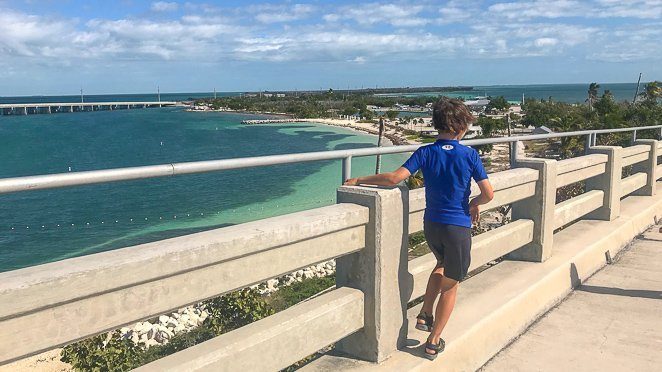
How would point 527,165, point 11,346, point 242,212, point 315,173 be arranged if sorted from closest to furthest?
point 11,346
point 527,165
point 242,212
point 315,173

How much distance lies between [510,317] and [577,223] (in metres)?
3.47

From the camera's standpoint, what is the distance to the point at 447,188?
3.60 meters

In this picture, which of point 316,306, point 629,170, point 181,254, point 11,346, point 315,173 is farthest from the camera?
point 315,173

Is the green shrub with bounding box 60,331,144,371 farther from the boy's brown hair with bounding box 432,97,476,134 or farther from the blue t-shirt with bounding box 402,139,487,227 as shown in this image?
the boy's brown hair with bounding box 432,97,476,134

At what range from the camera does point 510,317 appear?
4.68 metres

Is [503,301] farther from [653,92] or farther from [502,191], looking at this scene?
[653,92]

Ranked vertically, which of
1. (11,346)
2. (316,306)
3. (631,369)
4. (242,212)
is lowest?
(242,212)

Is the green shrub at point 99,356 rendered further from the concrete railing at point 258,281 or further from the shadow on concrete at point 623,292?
the concrete railing at point 258,281

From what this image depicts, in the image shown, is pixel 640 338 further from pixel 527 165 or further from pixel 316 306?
pixel 316 306

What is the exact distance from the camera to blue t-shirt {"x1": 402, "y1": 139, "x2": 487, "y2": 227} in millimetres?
3562

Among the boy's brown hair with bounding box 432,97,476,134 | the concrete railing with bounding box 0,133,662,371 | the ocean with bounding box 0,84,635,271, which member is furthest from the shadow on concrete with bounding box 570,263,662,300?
the ocean with bounding box 0,84,635,271

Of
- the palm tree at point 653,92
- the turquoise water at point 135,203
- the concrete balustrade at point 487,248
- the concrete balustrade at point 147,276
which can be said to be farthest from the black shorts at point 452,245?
the palm tree at point 653,92

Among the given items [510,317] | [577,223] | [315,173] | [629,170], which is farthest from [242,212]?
[510,317]

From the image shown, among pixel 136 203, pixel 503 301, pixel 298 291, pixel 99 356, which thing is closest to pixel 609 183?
pixel 503 301
